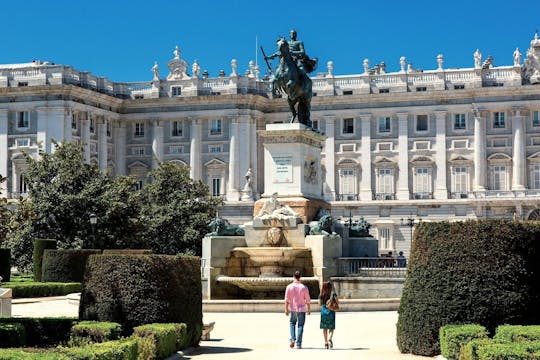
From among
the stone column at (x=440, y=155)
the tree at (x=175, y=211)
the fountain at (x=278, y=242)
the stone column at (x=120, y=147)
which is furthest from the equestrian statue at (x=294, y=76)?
the stone column at (x=120, y=147)

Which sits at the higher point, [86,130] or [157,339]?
[86,130]

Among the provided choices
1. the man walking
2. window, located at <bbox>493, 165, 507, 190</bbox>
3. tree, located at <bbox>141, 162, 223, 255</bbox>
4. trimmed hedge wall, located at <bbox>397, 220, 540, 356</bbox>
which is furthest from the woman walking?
window, located at <bbox>493, 165, 507, 190</bbox>

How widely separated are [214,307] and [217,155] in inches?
2493

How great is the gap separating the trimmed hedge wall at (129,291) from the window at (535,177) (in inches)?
2724

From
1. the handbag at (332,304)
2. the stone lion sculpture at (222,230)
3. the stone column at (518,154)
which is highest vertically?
the stone column at (518,154)

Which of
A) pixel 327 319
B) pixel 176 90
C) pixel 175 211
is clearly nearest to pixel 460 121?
pixel 176 90

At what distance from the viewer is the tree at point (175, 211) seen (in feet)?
199

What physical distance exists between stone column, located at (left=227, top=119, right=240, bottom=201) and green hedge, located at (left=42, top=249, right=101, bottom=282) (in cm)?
4380

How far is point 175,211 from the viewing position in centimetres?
6141

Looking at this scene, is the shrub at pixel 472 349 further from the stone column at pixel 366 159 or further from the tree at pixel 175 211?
the stone column at pixel 366 159

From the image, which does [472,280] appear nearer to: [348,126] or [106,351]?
[106,351]

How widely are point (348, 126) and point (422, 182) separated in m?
7.76

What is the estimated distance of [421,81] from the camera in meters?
87.2

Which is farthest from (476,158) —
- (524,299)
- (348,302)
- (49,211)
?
(524,299)
